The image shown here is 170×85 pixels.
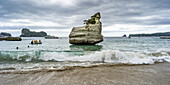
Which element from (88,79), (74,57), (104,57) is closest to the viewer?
(88,79)

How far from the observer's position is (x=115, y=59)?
9.87 meters

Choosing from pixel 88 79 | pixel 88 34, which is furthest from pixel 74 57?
pixel 88 34

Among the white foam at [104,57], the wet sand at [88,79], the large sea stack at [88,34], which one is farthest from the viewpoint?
the large sea stack at [88,34]

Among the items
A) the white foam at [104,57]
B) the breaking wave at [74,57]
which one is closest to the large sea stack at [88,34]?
the breaking wave at [74,57]

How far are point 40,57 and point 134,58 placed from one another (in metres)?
9.46

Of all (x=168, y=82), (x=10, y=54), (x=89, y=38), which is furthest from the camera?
(x=89, y=38)

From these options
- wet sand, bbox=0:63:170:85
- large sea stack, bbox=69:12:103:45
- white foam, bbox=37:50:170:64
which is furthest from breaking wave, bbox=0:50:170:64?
large sea stack, bbox=69:12:103:45

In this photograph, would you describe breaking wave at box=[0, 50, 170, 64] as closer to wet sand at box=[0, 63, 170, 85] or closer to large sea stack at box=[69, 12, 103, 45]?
wet sand at box=[0, 63, 170, 85]

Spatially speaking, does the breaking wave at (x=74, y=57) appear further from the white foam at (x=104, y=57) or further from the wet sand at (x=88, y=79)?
the wet sand at (x=88, y=79)

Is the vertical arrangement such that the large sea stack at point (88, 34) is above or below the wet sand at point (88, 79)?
above

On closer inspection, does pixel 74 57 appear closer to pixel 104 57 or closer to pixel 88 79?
pixel 104 57

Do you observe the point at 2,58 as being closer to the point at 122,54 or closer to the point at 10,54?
the point at 10,54

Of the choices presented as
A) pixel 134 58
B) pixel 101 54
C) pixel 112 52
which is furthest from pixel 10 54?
pixel 134 58

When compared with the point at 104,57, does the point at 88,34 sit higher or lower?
higher
